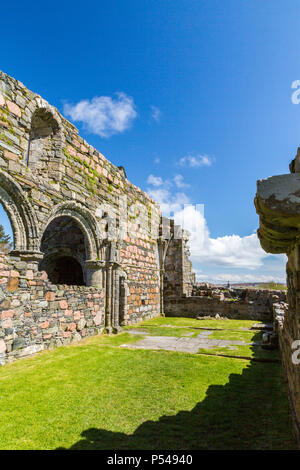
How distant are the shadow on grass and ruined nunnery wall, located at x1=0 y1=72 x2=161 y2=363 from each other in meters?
3.82

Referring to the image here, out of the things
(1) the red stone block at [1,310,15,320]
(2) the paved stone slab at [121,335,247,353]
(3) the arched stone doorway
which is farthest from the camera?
(3) the arched stone doorway

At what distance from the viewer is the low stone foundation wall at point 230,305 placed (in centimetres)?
1217

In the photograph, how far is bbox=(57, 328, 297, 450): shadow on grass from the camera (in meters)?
2.67

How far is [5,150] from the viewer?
239 inches

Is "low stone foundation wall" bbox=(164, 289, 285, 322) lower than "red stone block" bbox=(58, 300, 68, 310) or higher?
lower

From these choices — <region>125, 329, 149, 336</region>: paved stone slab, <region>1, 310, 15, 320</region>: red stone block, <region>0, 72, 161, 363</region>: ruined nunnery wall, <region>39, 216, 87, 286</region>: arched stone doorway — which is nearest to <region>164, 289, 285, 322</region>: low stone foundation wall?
<region>0, 72, 161, 363</region>: ruined nunnery wall

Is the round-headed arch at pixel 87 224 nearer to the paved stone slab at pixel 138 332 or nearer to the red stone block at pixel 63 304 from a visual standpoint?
the red stone block at pixel 63 304

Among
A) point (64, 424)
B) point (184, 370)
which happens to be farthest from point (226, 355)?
point (64, 424)

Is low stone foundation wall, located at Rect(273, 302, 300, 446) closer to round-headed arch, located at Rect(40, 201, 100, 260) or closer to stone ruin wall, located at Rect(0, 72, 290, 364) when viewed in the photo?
stone ruin wall, located at Rect(0, 72, 290, 364)

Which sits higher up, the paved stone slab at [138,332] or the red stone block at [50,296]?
the red stone block at [50,296]

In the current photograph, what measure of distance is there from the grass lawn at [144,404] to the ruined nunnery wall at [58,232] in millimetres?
1333

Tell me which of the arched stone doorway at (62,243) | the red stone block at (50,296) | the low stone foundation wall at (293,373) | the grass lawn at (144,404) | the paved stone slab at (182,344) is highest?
the arched stone doorway at (62,243)

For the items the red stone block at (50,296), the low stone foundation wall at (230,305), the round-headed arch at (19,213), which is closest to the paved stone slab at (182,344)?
the red stone block at (50,296)

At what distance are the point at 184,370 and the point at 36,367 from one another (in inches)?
111
